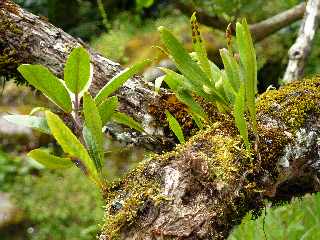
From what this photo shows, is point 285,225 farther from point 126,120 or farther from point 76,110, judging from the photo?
point 76,110

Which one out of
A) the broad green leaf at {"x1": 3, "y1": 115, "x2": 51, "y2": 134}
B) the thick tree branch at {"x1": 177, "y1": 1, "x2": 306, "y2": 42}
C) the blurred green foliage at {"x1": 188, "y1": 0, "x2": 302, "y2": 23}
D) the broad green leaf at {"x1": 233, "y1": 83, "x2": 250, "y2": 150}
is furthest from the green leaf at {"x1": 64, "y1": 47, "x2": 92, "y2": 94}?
the blurred green foliage at {"x1": 188, "y1": 0, "x2": 302, "y2": 23}

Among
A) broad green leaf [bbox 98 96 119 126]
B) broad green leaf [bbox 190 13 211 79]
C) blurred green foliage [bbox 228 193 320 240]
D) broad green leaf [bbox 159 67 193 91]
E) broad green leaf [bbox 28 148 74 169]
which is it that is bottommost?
blurred green foliage [bbox 228 193 320 240]

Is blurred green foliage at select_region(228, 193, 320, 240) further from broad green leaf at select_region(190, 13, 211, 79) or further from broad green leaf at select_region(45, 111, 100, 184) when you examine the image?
broad green leaf at select_region(45, 111, 100, 184)

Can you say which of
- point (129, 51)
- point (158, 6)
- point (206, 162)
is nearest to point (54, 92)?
point (206, 162)

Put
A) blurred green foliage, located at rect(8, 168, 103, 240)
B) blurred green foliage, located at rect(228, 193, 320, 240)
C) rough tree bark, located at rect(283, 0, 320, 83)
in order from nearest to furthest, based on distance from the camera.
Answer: rough tree bark, located at rect(283, 0, 320, 83), blurred green foliage, located at rect(228, 193, 320, 240), blurred green foliage, located at rect(8, 168, 103, 240)

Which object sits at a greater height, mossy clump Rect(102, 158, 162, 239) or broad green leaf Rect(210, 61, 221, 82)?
broad green leaf Rect(210, 61, 221, 82)

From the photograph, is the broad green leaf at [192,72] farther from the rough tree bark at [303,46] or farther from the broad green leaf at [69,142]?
the rough tree bark at [303,46]

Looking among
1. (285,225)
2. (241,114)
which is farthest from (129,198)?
(285,225)
